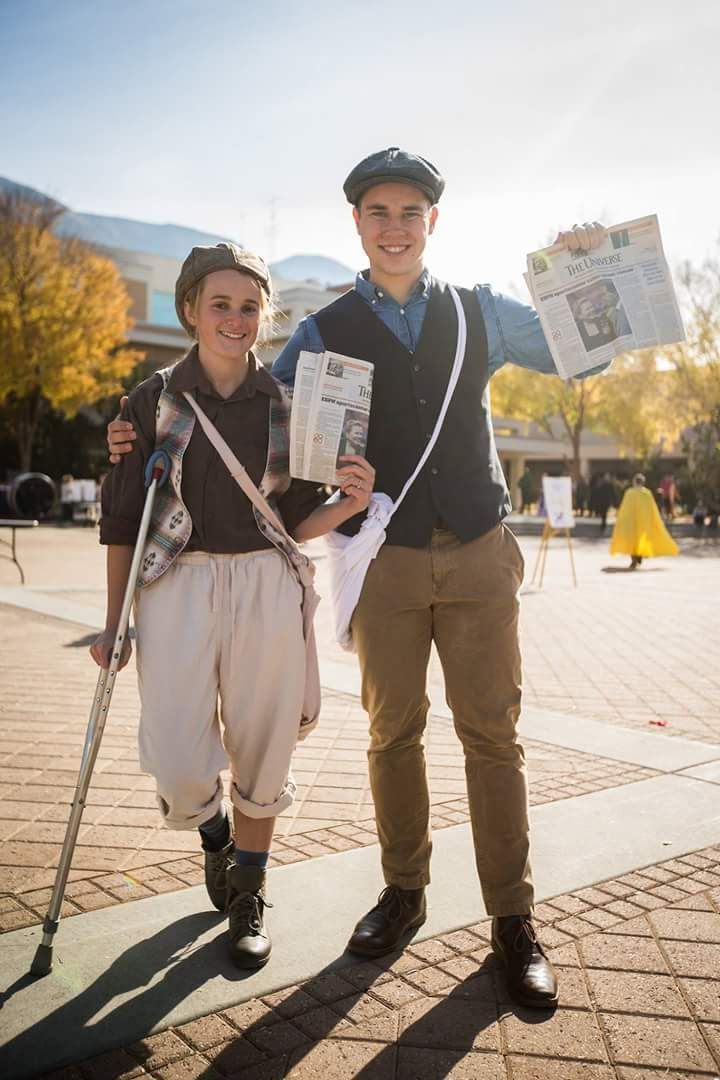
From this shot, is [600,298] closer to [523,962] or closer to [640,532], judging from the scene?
[523,962]

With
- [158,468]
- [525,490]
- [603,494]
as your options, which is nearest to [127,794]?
[158,468]

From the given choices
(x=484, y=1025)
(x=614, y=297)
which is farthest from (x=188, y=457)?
(x=484, y=1025)

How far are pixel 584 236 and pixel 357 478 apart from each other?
1.03 meters

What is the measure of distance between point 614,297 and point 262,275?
1.09 metres

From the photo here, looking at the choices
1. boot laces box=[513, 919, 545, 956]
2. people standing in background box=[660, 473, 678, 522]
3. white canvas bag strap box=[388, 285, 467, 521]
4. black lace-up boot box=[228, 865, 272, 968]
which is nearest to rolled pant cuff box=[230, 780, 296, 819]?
black lace-up boot box=[228, 865, 272, 968]

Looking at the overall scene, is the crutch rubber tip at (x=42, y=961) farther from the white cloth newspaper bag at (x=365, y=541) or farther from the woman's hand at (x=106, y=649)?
the white cloth newspaper bag at (x=365, y=541)

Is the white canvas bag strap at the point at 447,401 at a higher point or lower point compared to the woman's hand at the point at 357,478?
higher

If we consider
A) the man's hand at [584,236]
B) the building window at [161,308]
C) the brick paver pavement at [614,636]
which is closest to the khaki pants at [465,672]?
the man's hand at [584,236]

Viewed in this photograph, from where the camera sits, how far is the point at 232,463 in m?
2.93

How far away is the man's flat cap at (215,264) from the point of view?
9.76 ft

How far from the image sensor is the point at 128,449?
2.96 m

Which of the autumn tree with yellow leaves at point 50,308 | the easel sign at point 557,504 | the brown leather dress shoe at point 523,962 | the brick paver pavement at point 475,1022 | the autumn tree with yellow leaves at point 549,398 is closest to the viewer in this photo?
the brick paver pavement at point 475,1022

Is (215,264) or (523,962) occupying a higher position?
(215,264)

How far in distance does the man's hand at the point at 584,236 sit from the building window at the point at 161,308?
47.3m
